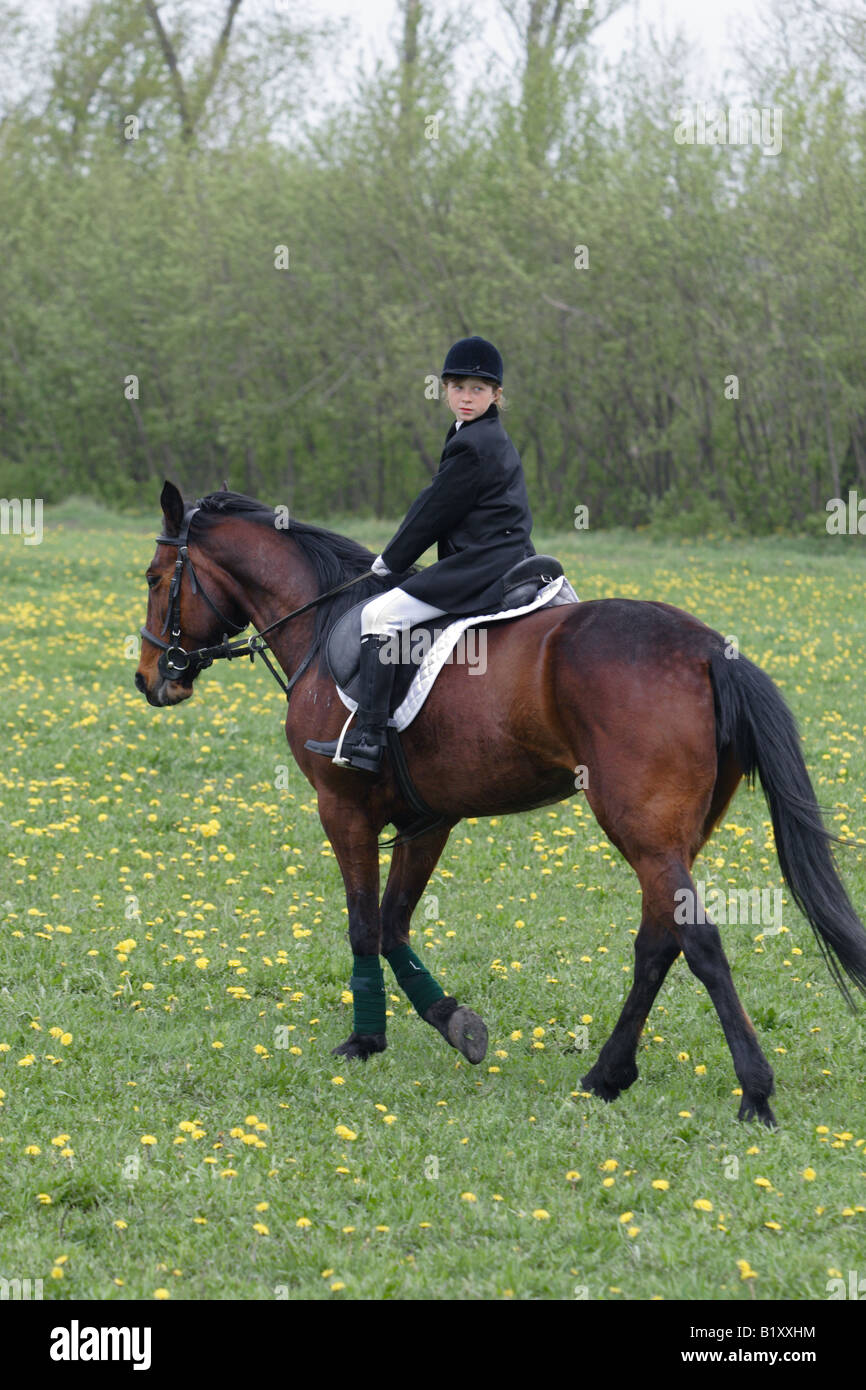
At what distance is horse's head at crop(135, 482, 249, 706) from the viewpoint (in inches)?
289

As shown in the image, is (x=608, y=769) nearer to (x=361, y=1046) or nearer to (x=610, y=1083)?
(x=610, y=1083)

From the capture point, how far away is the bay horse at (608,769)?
5723 millimetres

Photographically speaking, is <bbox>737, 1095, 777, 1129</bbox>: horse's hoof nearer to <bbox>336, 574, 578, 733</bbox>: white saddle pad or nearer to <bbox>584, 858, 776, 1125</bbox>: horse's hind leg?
<bbox>584, 858, 776, 1125</bbox>: horse's hind leg

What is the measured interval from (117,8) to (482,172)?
2089 cm

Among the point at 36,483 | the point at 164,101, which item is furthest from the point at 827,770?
the point at 164,101

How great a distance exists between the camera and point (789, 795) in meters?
5.80

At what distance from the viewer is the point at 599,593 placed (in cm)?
2142

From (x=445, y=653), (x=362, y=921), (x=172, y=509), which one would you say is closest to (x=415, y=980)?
(x=362, y=921)

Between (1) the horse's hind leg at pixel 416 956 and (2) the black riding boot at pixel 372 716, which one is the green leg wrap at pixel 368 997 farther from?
(2) the black riding boot at pixel 372 716

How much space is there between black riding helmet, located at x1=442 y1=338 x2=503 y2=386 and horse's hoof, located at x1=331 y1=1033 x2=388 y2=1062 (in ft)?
10.7

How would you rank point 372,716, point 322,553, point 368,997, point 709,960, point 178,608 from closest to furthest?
point 709,960 < point 372,716 < point 368,997 < point 322,553 < point 178,608

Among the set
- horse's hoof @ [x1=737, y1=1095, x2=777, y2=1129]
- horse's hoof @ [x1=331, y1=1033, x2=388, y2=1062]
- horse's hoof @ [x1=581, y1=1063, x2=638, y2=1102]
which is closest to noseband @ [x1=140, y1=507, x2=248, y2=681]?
horse's hoof @ [x1=331, y1=1033, x2=388, y2=1062]

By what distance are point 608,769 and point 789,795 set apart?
785 mm

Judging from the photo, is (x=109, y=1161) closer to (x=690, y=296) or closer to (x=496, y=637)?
(x=496, y=637)
